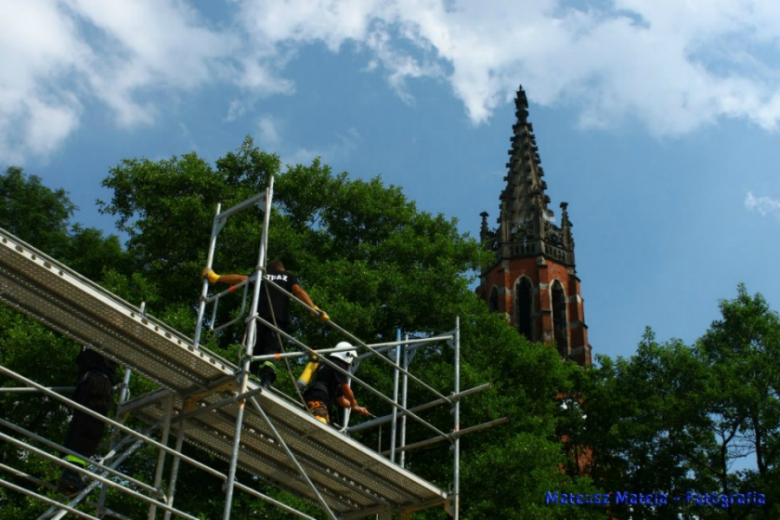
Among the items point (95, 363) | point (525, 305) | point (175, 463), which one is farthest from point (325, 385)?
point (525, 305)

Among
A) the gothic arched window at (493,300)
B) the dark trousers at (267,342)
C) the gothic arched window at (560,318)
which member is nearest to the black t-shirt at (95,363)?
the dark trousers at (267,342)

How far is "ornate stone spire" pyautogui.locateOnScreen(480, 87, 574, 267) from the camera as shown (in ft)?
195

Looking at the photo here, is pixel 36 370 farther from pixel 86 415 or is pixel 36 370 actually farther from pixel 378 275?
pixel 86 415

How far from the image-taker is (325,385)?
10.4 metres

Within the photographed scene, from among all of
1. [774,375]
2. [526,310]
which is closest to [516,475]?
[774,375]

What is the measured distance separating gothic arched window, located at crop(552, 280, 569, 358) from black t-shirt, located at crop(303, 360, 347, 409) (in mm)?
44751

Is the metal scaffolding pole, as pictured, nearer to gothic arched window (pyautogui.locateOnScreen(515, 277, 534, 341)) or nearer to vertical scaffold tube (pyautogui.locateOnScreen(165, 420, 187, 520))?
vertical scaffold tube (pyautogui.locateOnScreen(165, 420, 187, 520))

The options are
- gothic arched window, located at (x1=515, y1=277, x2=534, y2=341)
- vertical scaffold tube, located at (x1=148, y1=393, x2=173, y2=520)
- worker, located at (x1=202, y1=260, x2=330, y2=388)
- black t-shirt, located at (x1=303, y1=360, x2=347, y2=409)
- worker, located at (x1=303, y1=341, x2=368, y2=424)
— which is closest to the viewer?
vertical scaffold tube, located at (x1=148, y1=393, x2=173, y2=520)

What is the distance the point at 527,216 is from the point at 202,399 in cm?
5410

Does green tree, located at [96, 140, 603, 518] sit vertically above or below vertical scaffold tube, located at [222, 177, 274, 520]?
above

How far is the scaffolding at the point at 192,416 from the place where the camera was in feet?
23.9

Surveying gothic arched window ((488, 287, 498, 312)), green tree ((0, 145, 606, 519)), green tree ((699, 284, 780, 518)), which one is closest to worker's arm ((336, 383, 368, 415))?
green tree ((0, 145, 606, 519))

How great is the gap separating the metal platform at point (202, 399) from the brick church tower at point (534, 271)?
4352 cm

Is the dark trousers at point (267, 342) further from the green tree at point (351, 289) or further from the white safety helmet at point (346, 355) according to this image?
the green tree at point (351, 289)
